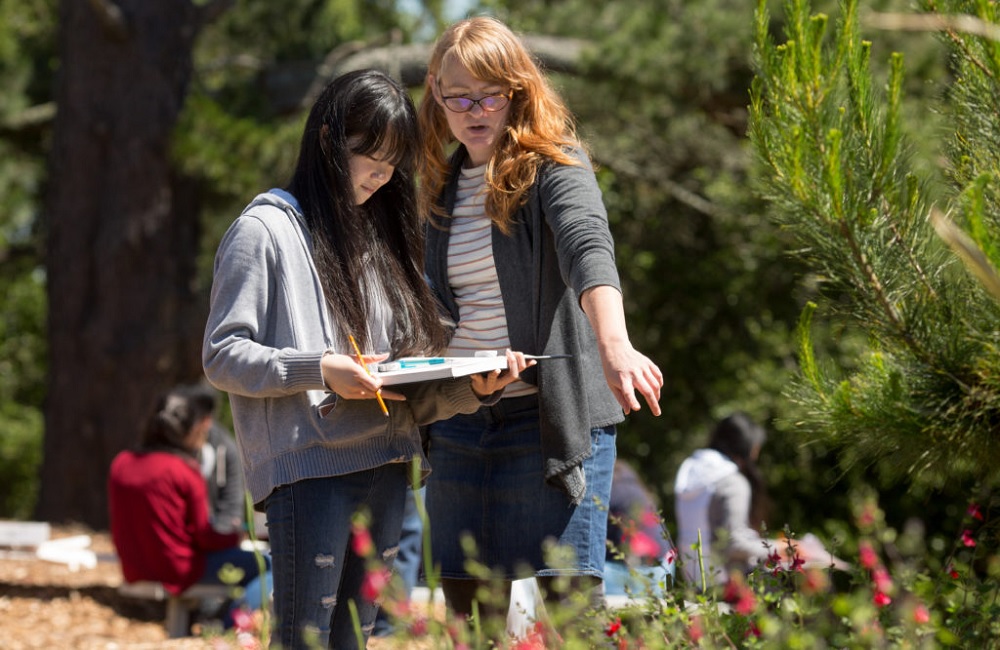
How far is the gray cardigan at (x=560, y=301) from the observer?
2.41 meters

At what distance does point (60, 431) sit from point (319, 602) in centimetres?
676

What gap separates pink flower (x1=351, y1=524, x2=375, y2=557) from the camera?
1.86 metres

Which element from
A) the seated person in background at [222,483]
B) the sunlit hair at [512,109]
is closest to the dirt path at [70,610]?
the seated person in background at [222,483]

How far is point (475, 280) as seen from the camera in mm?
2625

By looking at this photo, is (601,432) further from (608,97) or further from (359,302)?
(608,97)

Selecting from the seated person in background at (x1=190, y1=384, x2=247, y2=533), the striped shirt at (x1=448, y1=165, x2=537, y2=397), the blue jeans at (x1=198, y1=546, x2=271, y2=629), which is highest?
the striped shirt at (x1=448, y1=165, x2=537, y2=397)

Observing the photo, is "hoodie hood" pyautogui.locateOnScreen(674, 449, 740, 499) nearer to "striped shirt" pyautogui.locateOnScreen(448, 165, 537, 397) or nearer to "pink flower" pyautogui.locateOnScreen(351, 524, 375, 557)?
"striped shirt" pyautogui.locateOnScreen(448, 165, 537, 397)

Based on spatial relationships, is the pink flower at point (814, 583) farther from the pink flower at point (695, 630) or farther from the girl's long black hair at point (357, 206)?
the girl's long black hair at point (357, 206)

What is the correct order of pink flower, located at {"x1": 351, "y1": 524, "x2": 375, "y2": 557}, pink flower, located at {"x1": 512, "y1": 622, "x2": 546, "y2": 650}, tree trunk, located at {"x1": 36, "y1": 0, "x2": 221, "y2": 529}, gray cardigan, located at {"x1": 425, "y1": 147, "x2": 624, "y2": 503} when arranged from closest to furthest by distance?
1. pink flower, located at {"x1": 351, "y1": 524, "x2": 375, "y2": 557}
2. pink flower, located at {"x1": 512, "y1": 622, "x2": 546, "y2": 650}
3. gray cardigan, located at {"x1": 425, "y1": 147, "x2": 624, "y2": 503}
4. tree trunk, located at {"x1": 36, "y1": 0, "x2": 221, "y2": 529}

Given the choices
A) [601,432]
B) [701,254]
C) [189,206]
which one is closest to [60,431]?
[189,206]

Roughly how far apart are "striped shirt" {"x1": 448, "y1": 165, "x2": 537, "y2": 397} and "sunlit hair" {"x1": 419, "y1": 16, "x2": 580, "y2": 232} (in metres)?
0.06

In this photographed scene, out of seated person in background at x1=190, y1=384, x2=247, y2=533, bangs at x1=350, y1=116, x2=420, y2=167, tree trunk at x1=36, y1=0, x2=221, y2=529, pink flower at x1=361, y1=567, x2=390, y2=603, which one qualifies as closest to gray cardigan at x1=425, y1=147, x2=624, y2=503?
bangs at x1=350, y1=116, x2=420, y2=167

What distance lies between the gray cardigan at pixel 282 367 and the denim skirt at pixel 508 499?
0.89 feet

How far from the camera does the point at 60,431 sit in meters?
8.38
